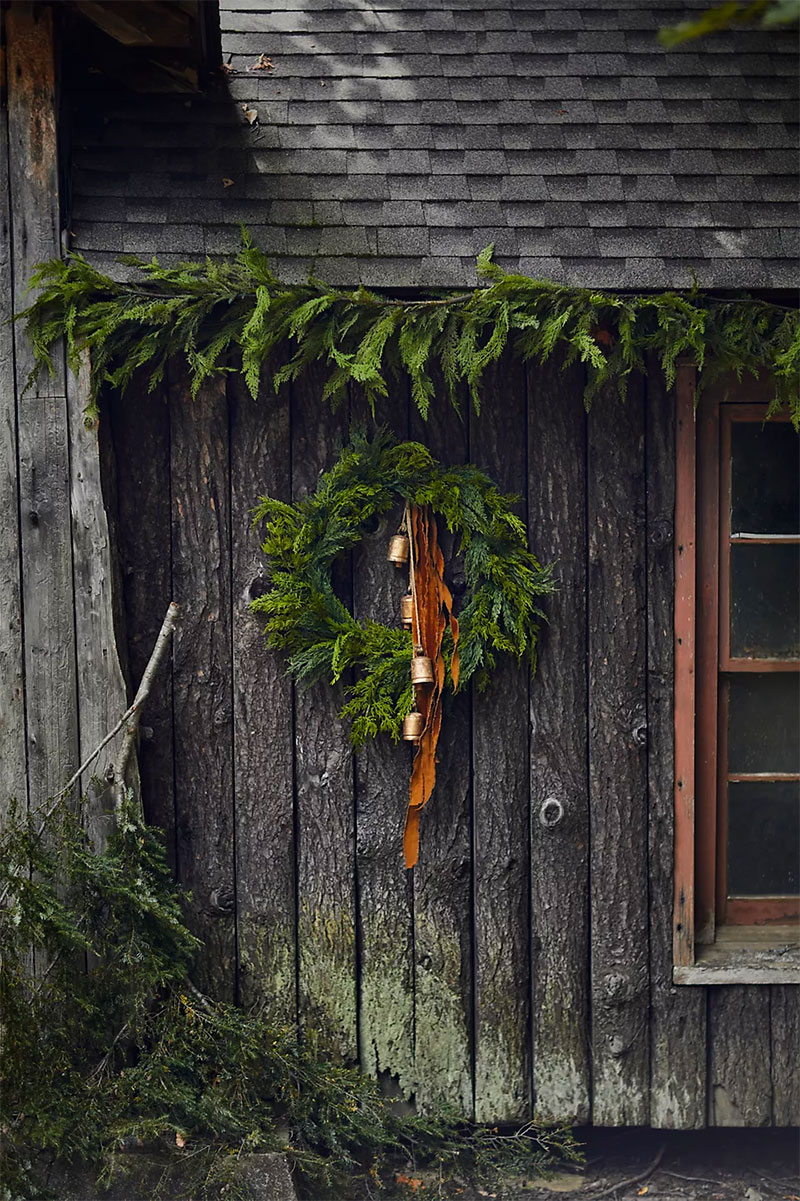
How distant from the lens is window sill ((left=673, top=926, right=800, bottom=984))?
3.31 meters

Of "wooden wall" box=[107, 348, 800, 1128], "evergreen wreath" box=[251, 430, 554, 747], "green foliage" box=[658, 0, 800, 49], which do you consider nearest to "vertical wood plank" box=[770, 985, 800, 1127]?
"wooden wall" box=[107, 348, 800, 1128]

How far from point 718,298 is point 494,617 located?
123 centimetres

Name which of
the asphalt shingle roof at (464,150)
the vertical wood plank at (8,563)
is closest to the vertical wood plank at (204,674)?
the vertical wood plank at (8,563)

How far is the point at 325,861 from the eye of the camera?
3.31 metres

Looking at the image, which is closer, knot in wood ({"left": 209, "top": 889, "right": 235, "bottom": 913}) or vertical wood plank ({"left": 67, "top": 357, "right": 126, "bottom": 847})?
vertical wood plank ({"left": 67, "top": 357, "right": 126, "bottom": 847})

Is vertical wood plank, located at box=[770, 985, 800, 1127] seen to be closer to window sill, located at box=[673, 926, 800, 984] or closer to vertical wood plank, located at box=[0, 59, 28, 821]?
window sill, located at box=[673, 926, 800, 984]

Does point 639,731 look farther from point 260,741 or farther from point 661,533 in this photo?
point 260,741

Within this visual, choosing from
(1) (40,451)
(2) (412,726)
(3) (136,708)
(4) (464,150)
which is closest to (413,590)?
(2) (412,726)

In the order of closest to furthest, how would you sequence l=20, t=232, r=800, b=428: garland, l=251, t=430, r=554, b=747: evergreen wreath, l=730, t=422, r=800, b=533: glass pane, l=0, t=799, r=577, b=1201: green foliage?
1. l=0, t=799, r=577, b=1201: green foliage
2. l=20, t=232, r=800, b=428: garland
3. l=251, t=430, r=554, b=747: evergreen wreath
4. l=730, t=422, r=800, b=533: glass pane

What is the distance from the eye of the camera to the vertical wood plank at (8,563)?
3.09m

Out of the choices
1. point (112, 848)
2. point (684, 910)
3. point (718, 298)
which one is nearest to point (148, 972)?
point (112, 848)

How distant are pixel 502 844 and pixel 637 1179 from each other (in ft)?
4.20

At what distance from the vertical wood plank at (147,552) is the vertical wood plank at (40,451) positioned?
0.20 meters

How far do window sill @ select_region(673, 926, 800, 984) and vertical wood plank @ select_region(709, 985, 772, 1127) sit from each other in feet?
0.25
